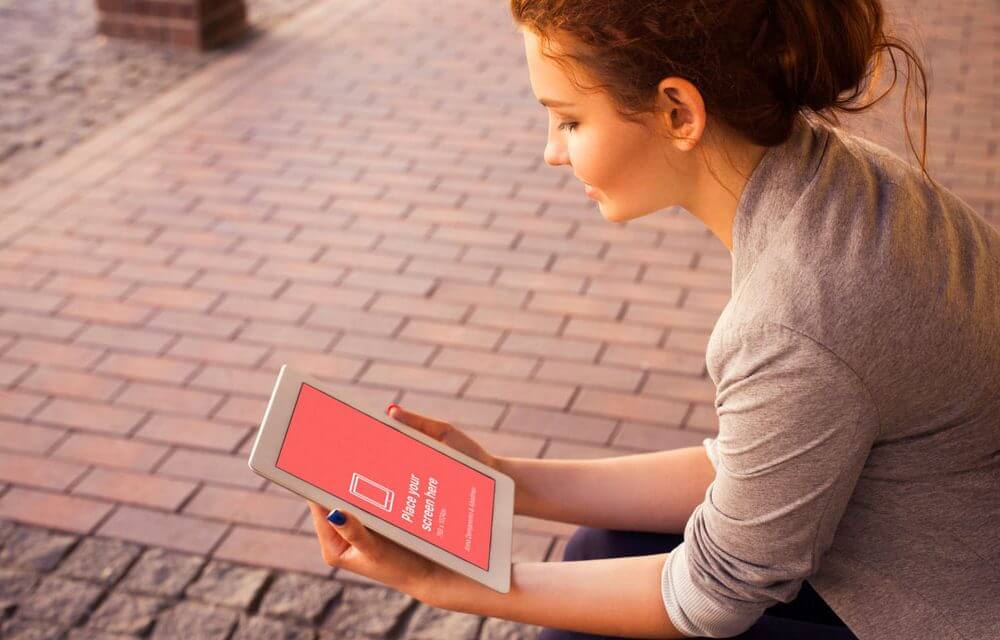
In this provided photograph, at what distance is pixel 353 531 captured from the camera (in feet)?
5.22

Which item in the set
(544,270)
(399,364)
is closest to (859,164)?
(399,364)

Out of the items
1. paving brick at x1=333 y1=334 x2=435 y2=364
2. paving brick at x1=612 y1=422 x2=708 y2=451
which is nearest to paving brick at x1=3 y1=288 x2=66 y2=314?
paving brick at x1=333 y1=334 x2=435 y2=364

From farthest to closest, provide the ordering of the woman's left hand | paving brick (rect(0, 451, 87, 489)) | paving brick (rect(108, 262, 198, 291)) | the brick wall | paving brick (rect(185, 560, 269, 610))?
the brick wall
paving brick (rect(108, 262, 198, 291))
paving brick (rect(0, 451, 87, 489))
paving brick (rect(185, 560, 269, 610))
the woman's left hand

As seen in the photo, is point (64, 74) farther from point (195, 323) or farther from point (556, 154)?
point (556, 154)

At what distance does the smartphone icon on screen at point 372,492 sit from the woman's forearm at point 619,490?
374 millimetres

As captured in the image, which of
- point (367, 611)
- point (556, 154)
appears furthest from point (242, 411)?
point (556, 154)

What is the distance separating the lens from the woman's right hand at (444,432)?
188cm

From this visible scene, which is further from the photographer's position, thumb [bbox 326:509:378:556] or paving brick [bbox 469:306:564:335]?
paving brick [bbox 469:306:564:335]

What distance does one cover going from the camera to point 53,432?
3.30 metres

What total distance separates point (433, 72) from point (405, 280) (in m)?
2.42

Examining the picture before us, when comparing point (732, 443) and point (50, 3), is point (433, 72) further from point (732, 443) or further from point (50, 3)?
point (732, 443)

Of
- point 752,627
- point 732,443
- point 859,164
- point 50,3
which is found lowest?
point 50,3

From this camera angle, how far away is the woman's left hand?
1.63 metres

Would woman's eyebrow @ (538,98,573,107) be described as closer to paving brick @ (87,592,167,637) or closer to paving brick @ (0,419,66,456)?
paving brick @ (87,592,167,637)
